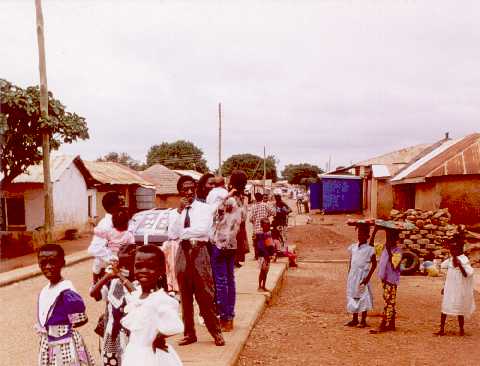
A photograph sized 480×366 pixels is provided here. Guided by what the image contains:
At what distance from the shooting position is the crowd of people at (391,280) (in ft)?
23.0

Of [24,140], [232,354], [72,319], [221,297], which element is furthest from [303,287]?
[24,140]

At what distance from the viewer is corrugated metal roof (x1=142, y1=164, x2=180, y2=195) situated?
38688 mm

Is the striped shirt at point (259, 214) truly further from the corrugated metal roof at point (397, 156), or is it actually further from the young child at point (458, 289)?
the corrugated metal roof at point (397, 156)

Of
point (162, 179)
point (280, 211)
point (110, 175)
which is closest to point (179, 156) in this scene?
point (162, 179)

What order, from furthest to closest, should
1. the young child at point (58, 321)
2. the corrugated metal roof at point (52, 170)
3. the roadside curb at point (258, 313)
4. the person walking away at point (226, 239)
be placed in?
1. the corrugated metal roof at point (52, 170)
2. the person walking away at point (226, 239)
3. the roadside curb at point (258, 313)
4. the young child at point (58, 321)

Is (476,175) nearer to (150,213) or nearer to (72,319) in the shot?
(150,213)

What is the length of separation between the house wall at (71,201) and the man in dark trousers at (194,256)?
55.9ft

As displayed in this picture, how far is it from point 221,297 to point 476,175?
1057 centimetres

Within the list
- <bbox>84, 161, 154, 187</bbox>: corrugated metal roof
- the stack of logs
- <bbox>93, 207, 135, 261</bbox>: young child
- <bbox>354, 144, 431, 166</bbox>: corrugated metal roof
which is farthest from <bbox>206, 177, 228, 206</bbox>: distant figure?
<bbox>354, 144, 431, 166</bbox>: corrugated metal roof

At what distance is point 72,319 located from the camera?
361 centimetres

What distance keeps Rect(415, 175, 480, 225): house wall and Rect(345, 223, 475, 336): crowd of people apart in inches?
302

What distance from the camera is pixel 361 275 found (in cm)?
721

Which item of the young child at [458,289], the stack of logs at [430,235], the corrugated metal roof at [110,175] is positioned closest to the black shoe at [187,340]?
the young child at [458,289]

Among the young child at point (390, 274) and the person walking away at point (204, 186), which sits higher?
the person walking away at point (204, 186)
